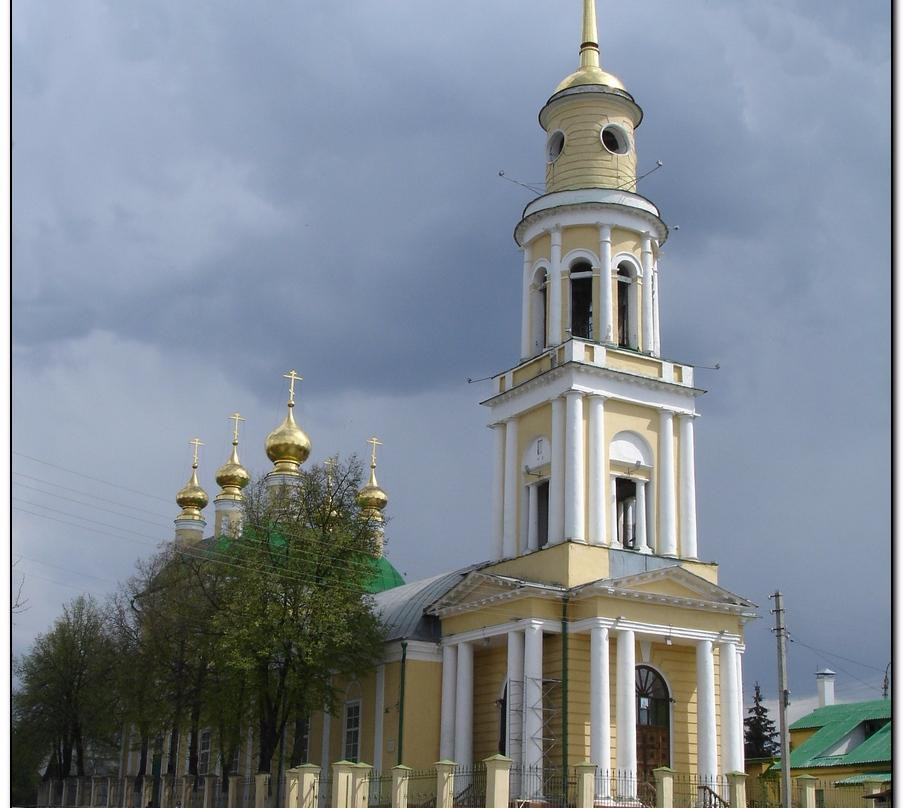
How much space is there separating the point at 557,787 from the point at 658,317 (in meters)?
12.0

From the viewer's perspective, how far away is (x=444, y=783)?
80.4 ft

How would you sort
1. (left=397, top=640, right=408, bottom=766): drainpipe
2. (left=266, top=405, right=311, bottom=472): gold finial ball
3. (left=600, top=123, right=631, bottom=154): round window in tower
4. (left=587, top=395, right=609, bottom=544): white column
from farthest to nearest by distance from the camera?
(left=266, top=405, right=311, bottom=472): gold finial ball → (left=600, top=123, right=631, bottom=154): round window in tower → (left=397, top=640, right=408, bottom=766): drainpipe → (left=587, top=395, right=609, bottom=544): white column

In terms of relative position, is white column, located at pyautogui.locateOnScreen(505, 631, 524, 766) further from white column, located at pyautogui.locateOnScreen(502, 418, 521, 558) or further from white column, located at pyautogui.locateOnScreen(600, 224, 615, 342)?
white column, located at pyautogui.locateOnScreen(600, 224, 615, 342)

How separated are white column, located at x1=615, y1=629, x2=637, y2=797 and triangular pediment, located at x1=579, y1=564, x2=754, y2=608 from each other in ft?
3.16

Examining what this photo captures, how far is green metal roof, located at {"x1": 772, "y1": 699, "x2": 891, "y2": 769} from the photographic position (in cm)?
3622

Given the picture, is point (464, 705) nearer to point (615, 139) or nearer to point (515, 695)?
point (515, 695)

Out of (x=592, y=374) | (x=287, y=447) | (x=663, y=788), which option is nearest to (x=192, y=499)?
(x=287, y=447)

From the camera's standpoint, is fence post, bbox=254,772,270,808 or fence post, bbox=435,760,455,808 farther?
fence post, bbox=254,772,270,808

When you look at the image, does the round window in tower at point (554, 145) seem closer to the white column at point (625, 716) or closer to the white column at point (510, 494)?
the white column at point (510, 494)

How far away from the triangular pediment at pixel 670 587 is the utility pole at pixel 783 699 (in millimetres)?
4405

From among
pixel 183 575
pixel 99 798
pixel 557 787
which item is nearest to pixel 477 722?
pixel 557 787

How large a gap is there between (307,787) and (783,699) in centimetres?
1020

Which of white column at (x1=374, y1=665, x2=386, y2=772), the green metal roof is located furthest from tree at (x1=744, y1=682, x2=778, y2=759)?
white column at (x1=374, y1=665, x2=386, y2=772)

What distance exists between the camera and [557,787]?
2712 centimetres
